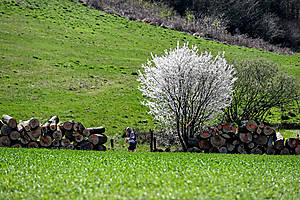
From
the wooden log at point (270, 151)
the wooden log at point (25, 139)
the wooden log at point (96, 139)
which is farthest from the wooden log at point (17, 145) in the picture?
the wooden log at point (270, 151)

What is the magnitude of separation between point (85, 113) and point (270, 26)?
7188 cm

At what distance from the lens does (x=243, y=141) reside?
17.9 meters

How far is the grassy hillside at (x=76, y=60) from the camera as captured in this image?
26531 mm

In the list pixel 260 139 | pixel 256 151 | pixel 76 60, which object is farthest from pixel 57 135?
pixel 76 60

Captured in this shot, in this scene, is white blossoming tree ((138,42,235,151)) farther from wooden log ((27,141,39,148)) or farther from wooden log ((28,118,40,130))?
wooden log ((27,141,39,148))

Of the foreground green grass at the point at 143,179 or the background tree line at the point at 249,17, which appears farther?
the background tree line at the point at 249,17

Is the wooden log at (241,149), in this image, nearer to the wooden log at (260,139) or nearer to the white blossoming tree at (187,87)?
the wooden log at (260,139)

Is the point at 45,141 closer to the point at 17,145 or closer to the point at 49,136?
the point at 49,136

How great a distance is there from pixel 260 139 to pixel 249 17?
75.0 meters

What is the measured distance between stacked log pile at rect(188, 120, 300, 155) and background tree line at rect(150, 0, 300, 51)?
2559 inches

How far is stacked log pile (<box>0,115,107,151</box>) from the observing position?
1777 centimetres

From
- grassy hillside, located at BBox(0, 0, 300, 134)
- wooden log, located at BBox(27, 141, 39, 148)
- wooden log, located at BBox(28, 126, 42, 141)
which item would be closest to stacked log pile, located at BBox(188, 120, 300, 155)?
grassy hillside, located at BBox(0, 0, 300, 134)

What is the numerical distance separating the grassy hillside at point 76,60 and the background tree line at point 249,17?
98.6ft

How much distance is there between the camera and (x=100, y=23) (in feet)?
185
